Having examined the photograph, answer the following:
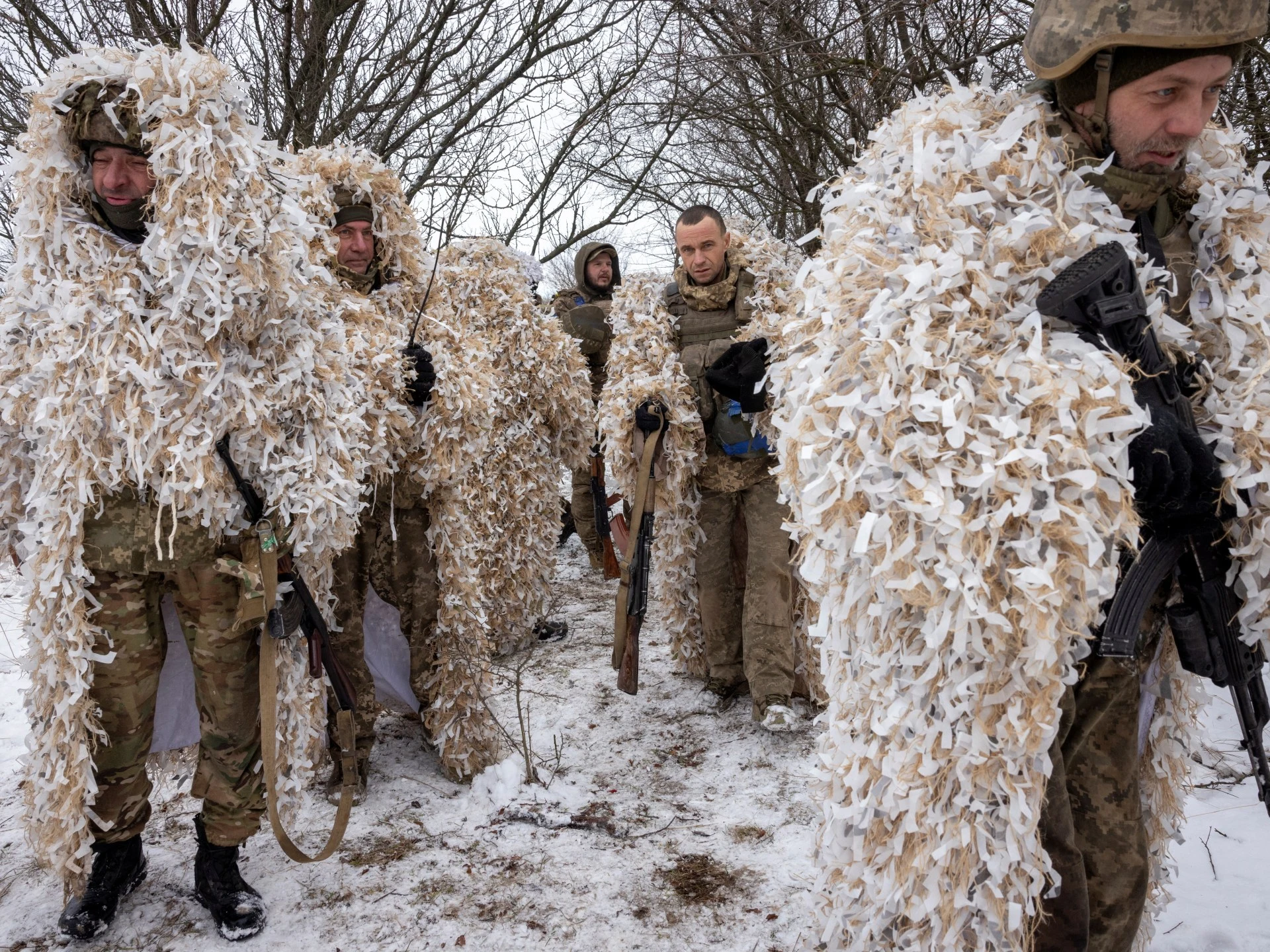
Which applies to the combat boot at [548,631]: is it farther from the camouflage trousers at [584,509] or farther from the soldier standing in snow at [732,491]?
the soldier standing in snow at [732,491]

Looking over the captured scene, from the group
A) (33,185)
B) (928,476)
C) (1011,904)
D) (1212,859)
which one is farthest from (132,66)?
(1212,859)

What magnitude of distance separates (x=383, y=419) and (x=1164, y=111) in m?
2.80

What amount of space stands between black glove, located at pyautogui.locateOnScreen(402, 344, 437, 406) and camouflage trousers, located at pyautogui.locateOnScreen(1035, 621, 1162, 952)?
2.75 metres

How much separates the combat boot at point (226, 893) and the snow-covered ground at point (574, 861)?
62 millimetres

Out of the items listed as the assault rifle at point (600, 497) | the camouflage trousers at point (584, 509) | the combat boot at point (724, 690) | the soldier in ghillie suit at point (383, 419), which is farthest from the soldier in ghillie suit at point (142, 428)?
the camouflage trousers at point (584, 509)

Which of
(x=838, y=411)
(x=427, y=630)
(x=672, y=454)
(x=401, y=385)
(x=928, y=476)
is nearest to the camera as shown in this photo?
(x=928, y=476)

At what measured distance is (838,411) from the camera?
5.87ft

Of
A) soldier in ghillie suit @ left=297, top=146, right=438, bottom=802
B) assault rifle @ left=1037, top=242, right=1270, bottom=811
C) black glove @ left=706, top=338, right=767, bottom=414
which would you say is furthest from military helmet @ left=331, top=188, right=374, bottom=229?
assault rifle @ left=1037, top=242, right=1270, bottom=811

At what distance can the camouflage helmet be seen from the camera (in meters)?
2.64

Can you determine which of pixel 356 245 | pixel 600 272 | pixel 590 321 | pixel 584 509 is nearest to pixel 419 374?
pixel 356 245

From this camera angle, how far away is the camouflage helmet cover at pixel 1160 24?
5.41 feet

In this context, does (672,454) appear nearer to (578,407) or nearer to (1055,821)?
(578,407)

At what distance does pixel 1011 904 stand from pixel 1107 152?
147 centimetres

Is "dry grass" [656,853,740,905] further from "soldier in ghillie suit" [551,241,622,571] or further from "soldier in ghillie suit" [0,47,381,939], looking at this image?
"soldier in ghillie suit" [551,241,622,571]
